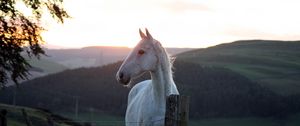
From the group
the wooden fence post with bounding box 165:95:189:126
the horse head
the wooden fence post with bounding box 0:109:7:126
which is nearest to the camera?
the wooden fence post with bounding box 165:95:189:126

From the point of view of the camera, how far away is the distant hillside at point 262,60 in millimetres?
97750

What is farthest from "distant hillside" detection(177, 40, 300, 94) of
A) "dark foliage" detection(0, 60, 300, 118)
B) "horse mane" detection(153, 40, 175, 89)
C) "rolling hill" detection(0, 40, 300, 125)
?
"horse mane" detection(153, 40, 175, 89)

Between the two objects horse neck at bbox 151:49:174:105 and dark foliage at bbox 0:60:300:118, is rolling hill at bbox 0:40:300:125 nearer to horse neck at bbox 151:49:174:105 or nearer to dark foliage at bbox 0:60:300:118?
dark foliage at bbox 0:60:300:118

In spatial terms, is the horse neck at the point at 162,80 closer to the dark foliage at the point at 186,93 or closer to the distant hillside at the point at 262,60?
the dark foliage at the point at 186,93

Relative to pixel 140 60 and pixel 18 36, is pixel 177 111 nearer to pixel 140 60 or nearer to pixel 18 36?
pixel 140 60

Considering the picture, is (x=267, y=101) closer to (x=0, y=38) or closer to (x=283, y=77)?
(x=283, y=77)

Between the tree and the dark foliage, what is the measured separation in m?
62.3

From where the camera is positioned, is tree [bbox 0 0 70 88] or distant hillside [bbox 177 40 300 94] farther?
distant hillside [bbox 177 40 300 94]

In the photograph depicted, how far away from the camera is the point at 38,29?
1947 cm

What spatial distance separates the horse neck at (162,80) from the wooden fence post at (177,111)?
2426 mm

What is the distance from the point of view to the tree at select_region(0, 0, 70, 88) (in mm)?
18297

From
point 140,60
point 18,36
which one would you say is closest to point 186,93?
point 18,36

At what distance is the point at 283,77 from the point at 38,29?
87002 millimetres

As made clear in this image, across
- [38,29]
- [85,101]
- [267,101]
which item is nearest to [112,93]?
[85,101]
